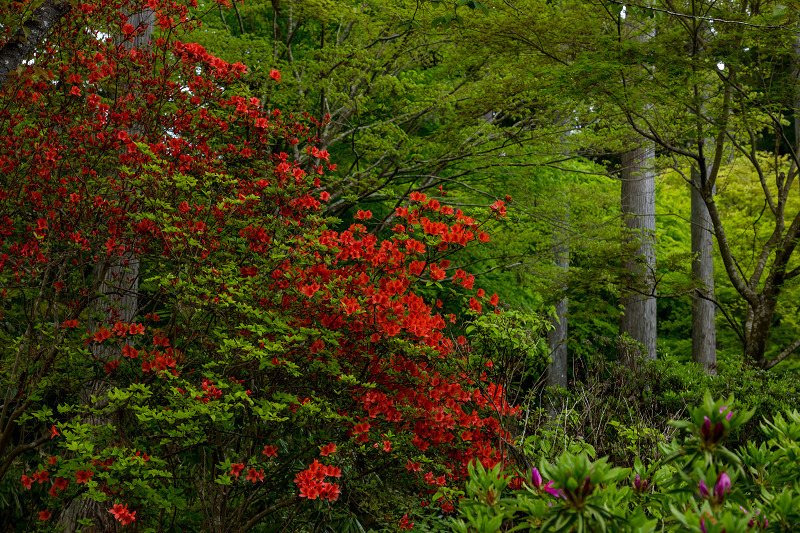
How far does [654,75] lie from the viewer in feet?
21.5

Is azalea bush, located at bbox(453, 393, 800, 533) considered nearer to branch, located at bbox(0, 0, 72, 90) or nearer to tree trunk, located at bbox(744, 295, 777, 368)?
branch, located at bbox(0, 0, 72, 90)

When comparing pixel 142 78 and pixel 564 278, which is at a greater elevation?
pixel 142 78

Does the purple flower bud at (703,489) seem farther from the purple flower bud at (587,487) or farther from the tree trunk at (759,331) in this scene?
the tree trunk at (759,331)

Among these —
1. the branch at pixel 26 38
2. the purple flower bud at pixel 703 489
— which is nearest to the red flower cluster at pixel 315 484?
the purple flower bud at pixel 703 489

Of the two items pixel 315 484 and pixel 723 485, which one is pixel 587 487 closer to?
pixel 723 485

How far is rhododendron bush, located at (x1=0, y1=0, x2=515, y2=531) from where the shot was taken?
11.8 feet

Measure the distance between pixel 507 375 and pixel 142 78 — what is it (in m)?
3.19

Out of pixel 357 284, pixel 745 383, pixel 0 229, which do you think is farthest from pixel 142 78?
pixel 745 383

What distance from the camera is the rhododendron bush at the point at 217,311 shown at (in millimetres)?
3611

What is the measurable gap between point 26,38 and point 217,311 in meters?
1.73

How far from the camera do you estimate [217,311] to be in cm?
381

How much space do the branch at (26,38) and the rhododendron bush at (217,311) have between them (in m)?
0.76

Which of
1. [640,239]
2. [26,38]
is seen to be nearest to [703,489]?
[26,38]

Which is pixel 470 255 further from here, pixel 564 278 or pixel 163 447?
pixel 163 447
